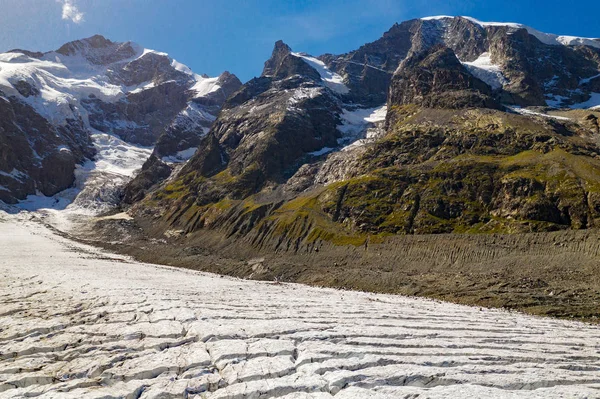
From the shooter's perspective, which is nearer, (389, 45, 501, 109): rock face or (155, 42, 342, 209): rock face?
(389, 45, 501, 109): rock face

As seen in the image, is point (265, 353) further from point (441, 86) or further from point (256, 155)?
point (441, 86)

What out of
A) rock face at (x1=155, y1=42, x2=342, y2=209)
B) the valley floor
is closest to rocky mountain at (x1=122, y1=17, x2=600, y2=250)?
rock face at (x1=155, y1=42, x2=342, y2=209)

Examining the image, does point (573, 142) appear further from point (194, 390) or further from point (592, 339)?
point (194, 390)

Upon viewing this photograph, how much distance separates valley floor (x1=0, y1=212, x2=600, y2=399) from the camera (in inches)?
490

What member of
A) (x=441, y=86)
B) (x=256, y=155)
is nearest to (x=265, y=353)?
(x=256, y=155)

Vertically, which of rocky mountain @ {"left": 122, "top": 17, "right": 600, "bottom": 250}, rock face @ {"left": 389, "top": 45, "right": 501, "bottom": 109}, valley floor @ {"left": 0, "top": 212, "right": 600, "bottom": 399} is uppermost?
rock face @ {"left": 389, "top": 45, "right": 501, "bottom": 109}

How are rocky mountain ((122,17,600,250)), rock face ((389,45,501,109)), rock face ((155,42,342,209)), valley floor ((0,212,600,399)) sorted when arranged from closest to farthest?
valley floor ((0,212,600,399))
rocky mountain ((122,17,600,250))
rock face ((389,45,501,109))
rock face ((155,42,342,209))

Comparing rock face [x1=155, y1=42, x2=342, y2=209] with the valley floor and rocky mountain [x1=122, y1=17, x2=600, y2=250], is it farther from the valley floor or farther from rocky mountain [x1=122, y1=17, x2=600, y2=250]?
the valley floor

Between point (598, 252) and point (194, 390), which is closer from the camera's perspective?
point (194, 390)

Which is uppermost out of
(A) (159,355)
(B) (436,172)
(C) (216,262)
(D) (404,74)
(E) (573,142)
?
(D) (404,74)

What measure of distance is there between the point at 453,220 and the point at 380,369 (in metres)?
75.6

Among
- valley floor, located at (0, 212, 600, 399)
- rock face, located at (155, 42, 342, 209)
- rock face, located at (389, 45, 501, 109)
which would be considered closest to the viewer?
valley floor, located at (0, 212, 600, 399)

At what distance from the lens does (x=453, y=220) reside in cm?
8269

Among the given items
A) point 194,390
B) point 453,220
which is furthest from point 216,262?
point 194,390
